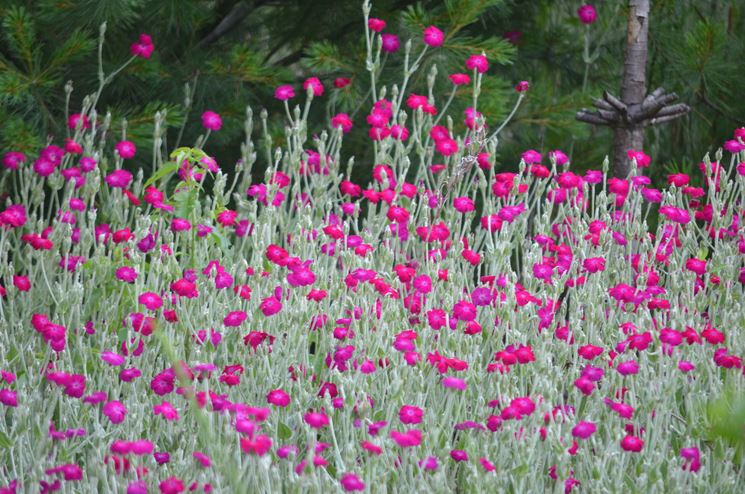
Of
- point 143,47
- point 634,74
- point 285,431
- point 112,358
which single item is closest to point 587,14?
point 634,74

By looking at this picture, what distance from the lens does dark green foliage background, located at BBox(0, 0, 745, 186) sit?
3213mm

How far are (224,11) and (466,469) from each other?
95.5 inches

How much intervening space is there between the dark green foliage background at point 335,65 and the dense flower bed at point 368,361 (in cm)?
35

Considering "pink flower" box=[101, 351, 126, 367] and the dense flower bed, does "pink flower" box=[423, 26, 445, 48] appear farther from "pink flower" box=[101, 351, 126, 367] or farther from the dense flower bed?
"pink flower" box=[101, 351, 126, 367]

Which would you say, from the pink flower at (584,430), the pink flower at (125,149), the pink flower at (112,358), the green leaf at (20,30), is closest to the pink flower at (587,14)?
the pink flower at (125,149)

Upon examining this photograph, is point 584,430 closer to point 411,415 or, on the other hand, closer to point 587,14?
point 411,415

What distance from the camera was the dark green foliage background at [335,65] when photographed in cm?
321

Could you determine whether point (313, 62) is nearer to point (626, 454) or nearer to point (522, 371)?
point (522, 371)

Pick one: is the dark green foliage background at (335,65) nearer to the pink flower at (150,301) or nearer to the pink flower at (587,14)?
the pink flower at (587,14)

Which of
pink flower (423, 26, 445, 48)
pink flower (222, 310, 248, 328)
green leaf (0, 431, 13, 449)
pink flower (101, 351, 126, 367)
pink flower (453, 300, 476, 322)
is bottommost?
green leaf (0, 431, 13, 449)

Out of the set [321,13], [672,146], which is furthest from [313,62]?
[672,146]

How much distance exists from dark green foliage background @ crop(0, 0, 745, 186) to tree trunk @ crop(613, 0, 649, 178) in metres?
A: 0.25

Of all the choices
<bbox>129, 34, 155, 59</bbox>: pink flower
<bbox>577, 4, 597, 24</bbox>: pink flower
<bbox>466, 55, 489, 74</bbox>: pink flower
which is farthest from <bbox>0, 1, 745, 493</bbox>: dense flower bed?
<bbox>577, 4, 597, 24</bbox>: pink flower

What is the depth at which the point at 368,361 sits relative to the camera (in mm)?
2010
